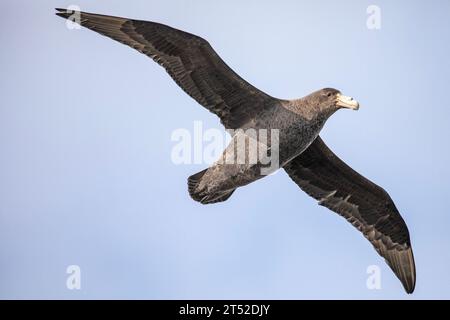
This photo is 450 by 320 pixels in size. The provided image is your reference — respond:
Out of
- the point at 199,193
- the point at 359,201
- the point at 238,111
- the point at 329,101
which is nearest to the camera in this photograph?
the point at 329,101

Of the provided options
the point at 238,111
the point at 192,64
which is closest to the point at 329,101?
the point at 238,111

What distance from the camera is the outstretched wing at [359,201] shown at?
15.6 metres

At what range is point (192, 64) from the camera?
1445 centimetres

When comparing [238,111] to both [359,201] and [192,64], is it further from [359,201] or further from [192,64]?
[359,201]

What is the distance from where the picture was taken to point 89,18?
579 inches

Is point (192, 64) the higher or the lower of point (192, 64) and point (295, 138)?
the higher

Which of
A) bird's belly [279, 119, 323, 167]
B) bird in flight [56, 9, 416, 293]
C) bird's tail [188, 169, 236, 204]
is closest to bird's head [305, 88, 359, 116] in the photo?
bird in flight [56, 9, 416, 293]

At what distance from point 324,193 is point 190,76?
3.24 metres

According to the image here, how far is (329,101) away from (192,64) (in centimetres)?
224

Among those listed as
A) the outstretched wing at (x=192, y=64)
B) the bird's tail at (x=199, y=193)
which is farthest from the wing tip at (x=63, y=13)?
the bird's tail at (x=199, y=193)

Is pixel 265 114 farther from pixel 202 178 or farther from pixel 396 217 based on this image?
pixel 396 217

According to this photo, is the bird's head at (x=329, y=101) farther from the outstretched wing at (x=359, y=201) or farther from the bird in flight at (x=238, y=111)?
the outstretched wing at (x=359, y=201)
